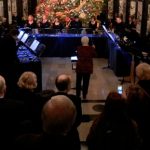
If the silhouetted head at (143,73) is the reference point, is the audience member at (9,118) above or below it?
below

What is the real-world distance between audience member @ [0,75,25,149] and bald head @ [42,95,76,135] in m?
0.65

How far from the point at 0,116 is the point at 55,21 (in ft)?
36.0

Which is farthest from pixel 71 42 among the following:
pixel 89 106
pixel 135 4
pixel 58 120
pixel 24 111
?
pixel 58 120

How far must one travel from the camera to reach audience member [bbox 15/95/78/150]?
2.64m

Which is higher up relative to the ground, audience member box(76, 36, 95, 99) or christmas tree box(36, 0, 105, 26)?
christmas tree box(36, 0, 105, 26)

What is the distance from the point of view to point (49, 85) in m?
10.1

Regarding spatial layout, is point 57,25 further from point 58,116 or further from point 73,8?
point 58,116

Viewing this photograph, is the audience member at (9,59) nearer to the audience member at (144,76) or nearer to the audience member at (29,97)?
the audience member at (29,97)

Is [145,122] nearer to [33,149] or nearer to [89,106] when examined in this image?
[33,149]

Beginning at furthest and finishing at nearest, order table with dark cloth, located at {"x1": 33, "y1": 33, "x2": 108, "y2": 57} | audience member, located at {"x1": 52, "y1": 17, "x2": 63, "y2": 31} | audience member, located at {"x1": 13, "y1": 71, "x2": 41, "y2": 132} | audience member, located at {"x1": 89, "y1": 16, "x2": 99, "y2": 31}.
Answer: audience member, located at {"x1": 89, "y1": 16, "x2": 99, "y2": 31} → audience member, located at {"x1": 52, "y1": 17, "x2": 63, "y2": 31} → table with dark cloth, located at {"x1": 33, "y1": 33, "x2": 108, "y2": 57} → audience member, located at {"x1": 13, "y1": 71, "x2": 41, "y2": 132}

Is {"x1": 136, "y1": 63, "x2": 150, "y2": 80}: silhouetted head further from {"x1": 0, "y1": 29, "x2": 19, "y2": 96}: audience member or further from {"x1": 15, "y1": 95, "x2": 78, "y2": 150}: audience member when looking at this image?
{"x1": 0, "y1": 29, "x2": 19, "y2": 96}: audience member

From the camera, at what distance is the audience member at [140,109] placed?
3645mm

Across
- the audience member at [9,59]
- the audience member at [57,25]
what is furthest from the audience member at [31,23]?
the audience member at [9,59]

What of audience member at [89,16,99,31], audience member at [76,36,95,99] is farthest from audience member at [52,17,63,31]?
audience member at [76,36,95,99]
